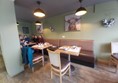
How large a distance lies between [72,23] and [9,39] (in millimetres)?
2765

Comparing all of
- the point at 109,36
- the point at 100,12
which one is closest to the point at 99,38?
the point at 109,36

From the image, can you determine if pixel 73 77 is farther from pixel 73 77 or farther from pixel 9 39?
pixel 9 39

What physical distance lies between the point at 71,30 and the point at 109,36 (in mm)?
1672

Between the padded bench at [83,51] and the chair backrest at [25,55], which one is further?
the padded bench at [83,51]

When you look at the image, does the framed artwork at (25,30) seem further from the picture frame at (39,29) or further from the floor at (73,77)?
the floor at (73,77)

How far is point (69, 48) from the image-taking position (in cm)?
259

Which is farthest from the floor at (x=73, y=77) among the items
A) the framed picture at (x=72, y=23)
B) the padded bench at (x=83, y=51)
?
the framed picture at (x=72, y=23)

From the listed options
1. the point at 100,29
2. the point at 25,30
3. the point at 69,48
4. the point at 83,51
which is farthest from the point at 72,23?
the point at 25,30

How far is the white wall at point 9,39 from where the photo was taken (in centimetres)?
208

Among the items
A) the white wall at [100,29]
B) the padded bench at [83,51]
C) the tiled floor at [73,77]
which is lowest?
the tiled floor at [73,77]

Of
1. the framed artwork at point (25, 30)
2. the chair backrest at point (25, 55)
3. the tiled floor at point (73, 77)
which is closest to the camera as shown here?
the tiled floor at point (73, 77)

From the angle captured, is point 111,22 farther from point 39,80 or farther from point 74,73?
point 39,80

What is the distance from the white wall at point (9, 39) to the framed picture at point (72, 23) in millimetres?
2471

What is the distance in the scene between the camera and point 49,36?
5062mm
